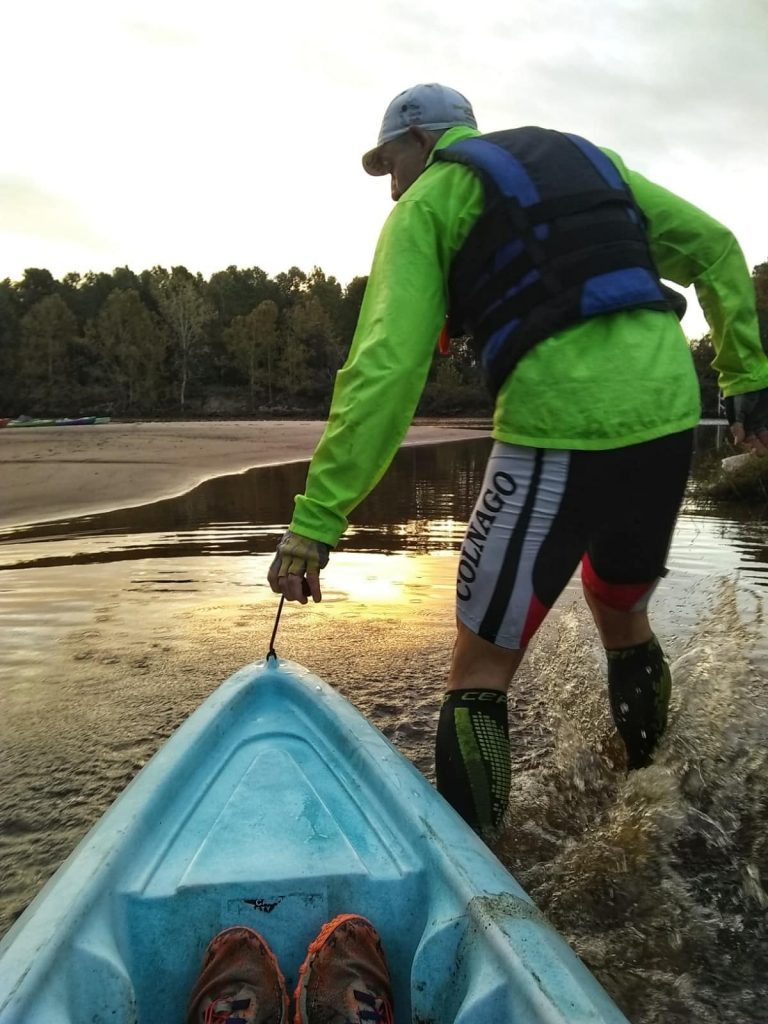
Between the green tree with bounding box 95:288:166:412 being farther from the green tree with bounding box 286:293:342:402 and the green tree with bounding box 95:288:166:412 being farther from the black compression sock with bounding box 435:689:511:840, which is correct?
the black compression sock with bounding box 435:689:511:840

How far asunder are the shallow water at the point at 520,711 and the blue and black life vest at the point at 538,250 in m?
1.45

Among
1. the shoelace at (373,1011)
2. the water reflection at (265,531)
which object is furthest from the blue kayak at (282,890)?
the water reflection at (265,531)

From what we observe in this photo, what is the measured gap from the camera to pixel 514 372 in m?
1.99

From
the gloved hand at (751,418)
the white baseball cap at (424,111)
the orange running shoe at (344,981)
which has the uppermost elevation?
the white baseball cap at (424,111)

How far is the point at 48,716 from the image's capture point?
139 inches

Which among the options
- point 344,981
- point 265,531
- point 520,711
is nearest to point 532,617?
point 344,981

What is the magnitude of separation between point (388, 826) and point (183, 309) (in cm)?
6564

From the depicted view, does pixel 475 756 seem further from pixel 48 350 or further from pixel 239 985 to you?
pixel 48 350

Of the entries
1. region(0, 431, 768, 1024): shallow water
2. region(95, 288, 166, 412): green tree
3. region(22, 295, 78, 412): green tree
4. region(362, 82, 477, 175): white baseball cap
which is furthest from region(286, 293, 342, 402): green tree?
region(362, 82, 477, 175): white baseball cap

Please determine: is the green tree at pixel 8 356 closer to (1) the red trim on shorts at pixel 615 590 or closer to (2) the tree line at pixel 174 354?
(2) the tree line at pixel 174 354

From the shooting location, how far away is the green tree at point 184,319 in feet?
209

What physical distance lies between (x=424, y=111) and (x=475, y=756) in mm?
1665

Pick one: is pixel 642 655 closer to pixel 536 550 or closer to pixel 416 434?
pixel 536 550


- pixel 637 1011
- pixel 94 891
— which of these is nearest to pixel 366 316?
pixel 94 891
